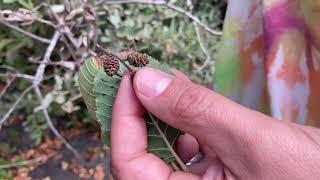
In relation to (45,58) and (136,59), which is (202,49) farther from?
(136,59)

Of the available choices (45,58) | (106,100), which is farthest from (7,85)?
(106,100)

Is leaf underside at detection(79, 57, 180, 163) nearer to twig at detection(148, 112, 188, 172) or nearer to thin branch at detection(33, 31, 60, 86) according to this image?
twig at detection(148, 112, 188, 172)

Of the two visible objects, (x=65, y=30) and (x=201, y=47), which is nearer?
(x=65, y=30)

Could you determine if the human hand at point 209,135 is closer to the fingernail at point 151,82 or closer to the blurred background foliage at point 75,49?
the fingernail at point 151,82

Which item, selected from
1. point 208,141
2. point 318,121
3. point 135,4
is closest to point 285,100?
point 318,121

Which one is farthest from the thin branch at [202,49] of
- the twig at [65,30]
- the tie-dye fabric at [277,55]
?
the tie-dye fabric at [277,55]

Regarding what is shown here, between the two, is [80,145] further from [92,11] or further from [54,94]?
[92,11]
